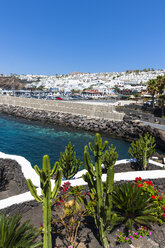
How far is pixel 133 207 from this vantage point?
5.12m

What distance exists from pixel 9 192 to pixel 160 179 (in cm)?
781

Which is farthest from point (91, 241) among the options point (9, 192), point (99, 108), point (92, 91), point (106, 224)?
point (92, 91)

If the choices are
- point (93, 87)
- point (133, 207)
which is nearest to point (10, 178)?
point (133, 207)

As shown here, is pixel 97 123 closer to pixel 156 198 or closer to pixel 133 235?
pixel 156 198

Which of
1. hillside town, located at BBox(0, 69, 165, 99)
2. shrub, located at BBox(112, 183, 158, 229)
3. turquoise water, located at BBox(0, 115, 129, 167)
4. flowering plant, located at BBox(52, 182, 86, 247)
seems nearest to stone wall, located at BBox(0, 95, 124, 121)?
turquoise water, located at BBox(0, 115, 129, 167)

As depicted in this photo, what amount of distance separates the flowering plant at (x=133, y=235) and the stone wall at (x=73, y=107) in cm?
2704

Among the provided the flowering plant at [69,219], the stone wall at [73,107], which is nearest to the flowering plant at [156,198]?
the flowering plant at [69,219]

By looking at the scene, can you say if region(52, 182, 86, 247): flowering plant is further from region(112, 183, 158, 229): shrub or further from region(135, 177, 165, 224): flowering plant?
region(135, 177, 165, 224): flowering plant

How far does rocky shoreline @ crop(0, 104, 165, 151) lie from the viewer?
25594 mm

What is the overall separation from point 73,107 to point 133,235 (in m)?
34.2

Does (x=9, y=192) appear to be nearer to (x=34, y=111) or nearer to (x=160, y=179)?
(x=160, y=179)

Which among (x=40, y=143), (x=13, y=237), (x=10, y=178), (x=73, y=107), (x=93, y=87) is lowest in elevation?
(x=40, y=143)

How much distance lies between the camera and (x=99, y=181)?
4.30m

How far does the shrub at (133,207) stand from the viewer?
5.11 meters
